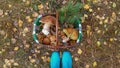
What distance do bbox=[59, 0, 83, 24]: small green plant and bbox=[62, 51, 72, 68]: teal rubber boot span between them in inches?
11.4

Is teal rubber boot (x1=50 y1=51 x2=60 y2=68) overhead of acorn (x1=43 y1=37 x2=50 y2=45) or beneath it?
beneath

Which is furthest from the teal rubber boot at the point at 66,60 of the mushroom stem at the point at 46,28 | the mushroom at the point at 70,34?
the mushroom stem at the point at 46,28

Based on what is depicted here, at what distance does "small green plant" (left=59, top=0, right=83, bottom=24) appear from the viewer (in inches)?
86.6

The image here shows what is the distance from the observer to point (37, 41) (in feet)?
7.54

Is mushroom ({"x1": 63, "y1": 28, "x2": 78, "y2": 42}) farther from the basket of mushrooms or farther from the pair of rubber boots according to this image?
the pair of rubber boots

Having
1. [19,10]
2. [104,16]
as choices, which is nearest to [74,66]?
[104,16]

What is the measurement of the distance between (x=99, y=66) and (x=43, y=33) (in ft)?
1.95

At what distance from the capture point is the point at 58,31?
233cm

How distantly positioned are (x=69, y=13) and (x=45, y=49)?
41 cm

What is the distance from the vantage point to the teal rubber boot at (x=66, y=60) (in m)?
2.23

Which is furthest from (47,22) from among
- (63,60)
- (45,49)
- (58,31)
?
(63,60)

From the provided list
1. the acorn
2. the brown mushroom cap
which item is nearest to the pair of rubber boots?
the acorn

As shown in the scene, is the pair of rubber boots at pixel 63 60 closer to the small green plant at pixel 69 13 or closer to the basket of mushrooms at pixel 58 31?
the basket of mushrooms at pixel 58 31

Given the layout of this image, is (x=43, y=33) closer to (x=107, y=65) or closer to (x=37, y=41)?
(x=37, y=41)
